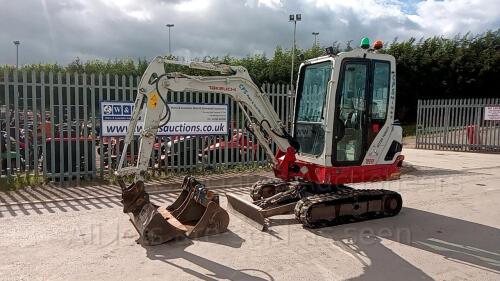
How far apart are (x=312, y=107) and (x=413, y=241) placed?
2.65m

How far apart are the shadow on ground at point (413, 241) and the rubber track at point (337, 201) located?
12 centimetres

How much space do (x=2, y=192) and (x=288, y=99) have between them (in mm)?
7741

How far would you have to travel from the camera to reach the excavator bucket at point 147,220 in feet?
17.9

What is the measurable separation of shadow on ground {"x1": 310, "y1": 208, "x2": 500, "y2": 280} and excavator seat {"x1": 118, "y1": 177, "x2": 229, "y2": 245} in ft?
5.01

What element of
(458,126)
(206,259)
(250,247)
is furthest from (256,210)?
(458,126)

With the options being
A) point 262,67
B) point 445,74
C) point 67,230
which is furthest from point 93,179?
point 445,74

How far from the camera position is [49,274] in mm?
4527

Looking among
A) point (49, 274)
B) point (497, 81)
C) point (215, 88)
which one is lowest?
point (49, 274)

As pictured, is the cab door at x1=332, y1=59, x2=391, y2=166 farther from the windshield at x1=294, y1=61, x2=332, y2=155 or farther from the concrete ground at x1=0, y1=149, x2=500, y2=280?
the concrete ground at x1=0, y1=149, x2=500, y2=280

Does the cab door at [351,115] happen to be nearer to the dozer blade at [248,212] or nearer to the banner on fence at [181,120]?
the dozer blade at [248,212]

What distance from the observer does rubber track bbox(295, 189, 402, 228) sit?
249 inches

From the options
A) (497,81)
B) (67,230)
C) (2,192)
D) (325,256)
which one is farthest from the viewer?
(497,81)

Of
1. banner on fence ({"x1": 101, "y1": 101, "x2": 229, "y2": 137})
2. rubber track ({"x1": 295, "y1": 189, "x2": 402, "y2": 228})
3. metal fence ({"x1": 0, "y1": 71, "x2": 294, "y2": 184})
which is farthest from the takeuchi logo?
metal fence ({"x1": 0, "y1": 71, "x2": 294, "y2": 184})

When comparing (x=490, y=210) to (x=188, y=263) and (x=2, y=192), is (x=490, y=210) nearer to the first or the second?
(x=188, y=263)
